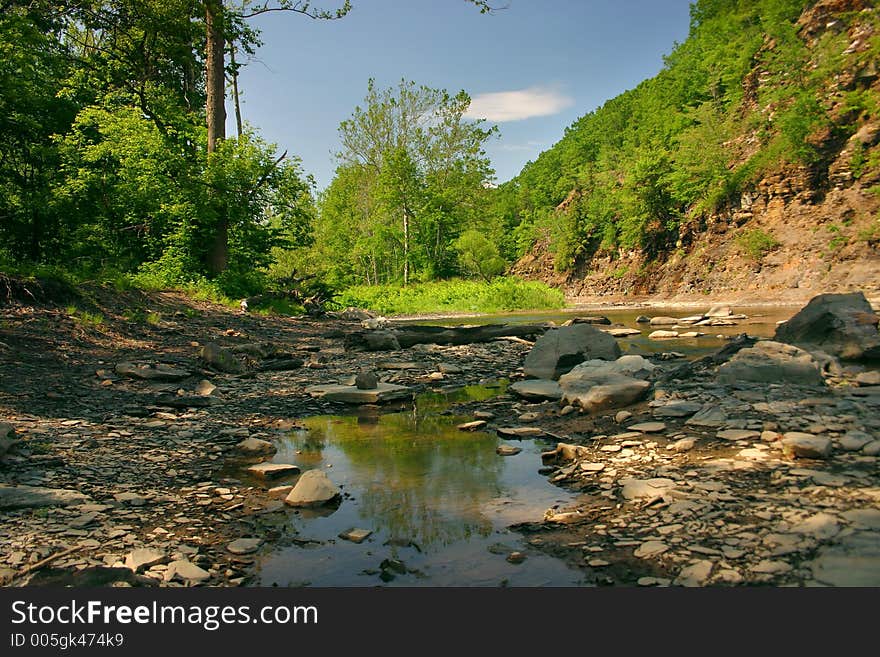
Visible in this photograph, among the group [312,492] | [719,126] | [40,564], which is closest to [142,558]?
[40,564]

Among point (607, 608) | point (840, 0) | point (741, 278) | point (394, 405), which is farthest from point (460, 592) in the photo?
point (840, 0)

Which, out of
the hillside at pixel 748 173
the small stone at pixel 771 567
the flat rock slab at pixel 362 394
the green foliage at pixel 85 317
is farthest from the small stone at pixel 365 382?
the hillside at pixel 748 173

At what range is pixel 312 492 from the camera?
157 inches

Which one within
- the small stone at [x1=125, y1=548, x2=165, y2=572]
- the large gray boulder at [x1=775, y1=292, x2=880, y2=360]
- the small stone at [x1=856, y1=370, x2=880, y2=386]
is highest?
the large gray boulder at [x1=775, y1=292, x2=880, y2=360]

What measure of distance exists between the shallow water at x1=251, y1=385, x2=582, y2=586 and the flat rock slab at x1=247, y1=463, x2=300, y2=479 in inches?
8.9

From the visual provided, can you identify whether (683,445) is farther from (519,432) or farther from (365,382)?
(365,382)

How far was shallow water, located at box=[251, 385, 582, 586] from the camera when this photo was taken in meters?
2.97

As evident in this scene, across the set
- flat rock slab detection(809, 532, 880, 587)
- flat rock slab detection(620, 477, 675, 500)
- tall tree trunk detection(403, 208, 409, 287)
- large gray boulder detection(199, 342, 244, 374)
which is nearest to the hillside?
tall tree trunk detection(403, 208, 409, 287)

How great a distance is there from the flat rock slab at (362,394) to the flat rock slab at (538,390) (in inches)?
59.3

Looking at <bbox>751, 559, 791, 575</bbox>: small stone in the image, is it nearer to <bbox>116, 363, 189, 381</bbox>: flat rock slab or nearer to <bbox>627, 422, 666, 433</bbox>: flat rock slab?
<bbox>627, 422, 666, 433</bbox>: flat rock slab

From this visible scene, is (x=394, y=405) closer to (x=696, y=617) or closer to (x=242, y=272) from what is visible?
(x=696, y=617)

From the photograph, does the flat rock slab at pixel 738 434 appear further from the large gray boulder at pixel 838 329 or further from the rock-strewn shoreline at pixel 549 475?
the large gray boulder at pixel 838 329

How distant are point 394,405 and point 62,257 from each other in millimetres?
14348

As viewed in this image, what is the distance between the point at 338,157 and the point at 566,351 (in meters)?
40.1
